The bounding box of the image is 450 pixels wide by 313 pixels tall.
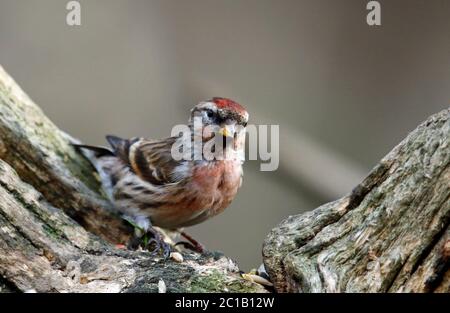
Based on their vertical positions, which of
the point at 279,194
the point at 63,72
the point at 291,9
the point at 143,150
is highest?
the point at 291,9

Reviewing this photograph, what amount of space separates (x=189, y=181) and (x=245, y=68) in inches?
97.7

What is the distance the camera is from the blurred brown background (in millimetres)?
4715

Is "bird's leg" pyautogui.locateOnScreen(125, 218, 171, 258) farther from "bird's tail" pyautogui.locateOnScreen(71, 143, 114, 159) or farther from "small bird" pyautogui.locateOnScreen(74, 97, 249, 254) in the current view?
"bird's tail" pyautogui.locateOnScreen(71, 143, 114, 159)

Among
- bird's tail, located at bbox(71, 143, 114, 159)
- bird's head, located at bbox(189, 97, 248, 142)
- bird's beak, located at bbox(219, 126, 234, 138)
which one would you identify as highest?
bird's head, located at bbox(189, 97, 248, 142)

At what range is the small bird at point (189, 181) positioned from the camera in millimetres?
2980

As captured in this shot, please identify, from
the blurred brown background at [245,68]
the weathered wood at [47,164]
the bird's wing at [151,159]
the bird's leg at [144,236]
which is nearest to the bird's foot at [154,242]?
the bird's leg at [144,236]

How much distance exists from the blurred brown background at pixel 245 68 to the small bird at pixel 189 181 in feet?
4.28

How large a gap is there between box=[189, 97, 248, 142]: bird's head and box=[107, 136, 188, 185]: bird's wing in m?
0.21

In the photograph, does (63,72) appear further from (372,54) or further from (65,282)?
(65,282)

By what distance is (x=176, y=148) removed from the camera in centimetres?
316

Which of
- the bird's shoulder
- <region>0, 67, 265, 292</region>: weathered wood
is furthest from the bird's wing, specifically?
<region>0, 67, 265, 292</region>: weathered wood

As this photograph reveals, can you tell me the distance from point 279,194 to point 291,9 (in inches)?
55.6

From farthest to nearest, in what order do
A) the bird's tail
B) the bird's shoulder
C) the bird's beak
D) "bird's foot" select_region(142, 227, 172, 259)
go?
the bird's tail
the bird's shoulder
the bird's beak
"bird's foot" select_region(142, 227, 172, 259)

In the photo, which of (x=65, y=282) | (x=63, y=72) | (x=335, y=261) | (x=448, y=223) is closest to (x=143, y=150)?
(x=65, y=282)
